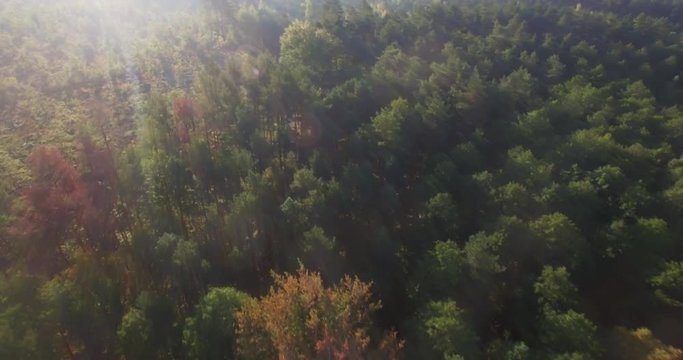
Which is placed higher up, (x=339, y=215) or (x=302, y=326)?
(x=302, y=326)

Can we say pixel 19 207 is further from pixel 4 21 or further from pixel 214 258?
pixel 4 21

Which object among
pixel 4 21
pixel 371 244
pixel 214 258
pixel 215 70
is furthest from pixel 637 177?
pixel 4 21

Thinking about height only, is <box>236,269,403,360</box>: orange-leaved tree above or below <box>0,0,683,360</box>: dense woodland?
above

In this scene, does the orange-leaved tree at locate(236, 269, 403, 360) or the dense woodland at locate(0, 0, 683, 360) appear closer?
the orange-leaved tree at locate(236, 269, 403, 360)

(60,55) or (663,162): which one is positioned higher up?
(663,162)
